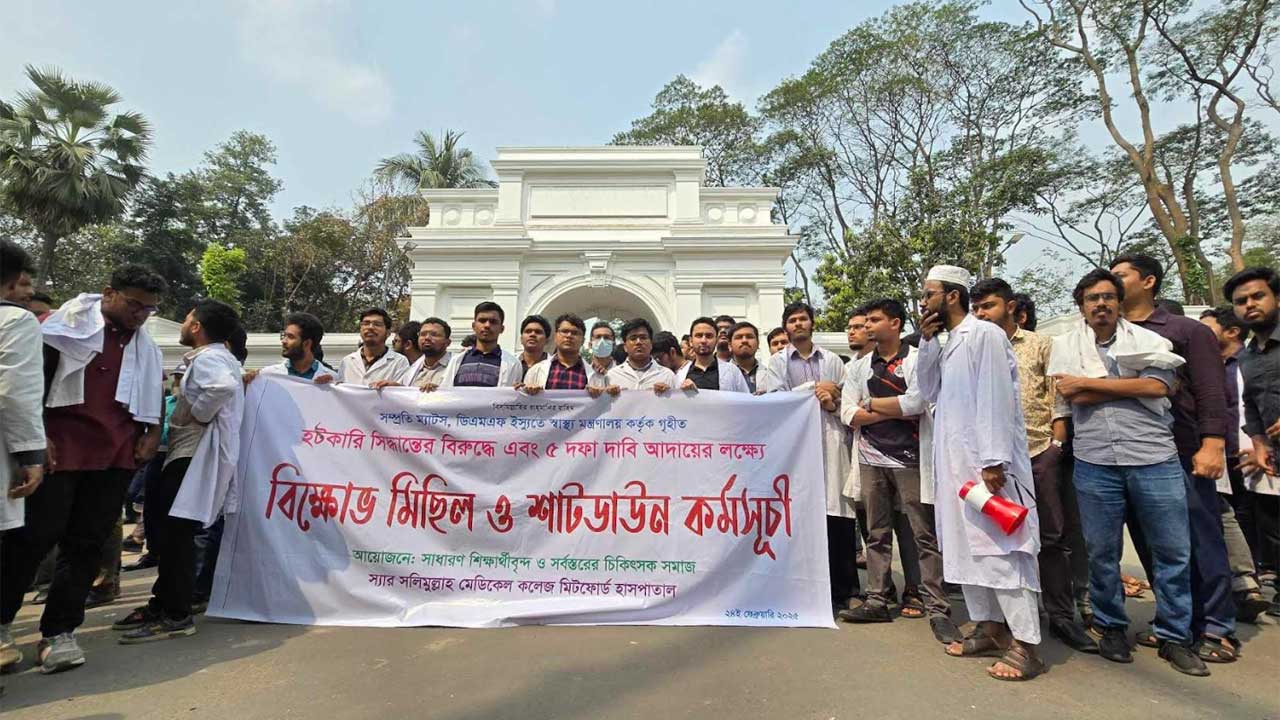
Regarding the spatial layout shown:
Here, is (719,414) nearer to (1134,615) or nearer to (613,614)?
(613,614)

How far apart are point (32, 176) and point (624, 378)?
20.4 m

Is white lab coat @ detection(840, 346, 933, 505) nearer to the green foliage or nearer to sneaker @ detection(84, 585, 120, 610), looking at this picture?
sneaker @ detection(84, 585, 120, 610)

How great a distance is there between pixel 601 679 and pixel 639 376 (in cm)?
192

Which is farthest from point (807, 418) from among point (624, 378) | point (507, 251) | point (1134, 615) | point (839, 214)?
point (839, 214)

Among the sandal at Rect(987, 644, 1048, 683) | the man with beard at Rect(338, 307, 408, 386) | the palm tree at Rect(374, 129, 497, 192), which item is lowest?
the sandal at Rect(987, 644, 1048, 683)

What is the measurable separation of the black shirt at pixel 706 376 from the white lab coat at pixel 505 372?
122cm

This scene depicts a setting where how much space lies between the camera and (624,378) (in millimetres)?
4109

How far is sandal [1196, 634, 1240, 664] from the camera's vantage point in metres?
2.88

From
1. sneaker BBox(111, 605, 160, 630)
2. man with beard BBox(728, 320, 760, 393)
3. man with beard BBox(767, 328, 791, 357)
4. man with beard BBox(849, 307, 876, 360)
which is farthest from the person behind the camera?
man with beard BBox(767, 328, 791, 357)

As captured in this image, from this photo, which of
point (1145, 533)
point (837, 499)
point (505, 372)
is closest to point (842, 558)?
point (837, 499)

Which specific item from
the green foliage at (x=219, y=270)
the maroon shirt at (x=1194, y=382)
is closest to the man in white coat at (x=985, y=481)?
the maroon shirt at (x=1194, y=382)

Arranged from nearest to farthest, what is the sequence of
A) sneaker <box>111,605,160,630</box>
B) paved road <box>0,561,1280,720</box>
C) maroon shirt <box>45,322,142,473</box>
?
paved road <box>0,561,1280,720</box> < maroon shirt <box>45,322,142,473</box> < sneaker <box>111,605,160,630</box>

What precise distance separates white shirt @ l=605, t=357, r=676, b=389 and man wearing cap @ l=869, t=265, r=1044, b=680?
1622 mm

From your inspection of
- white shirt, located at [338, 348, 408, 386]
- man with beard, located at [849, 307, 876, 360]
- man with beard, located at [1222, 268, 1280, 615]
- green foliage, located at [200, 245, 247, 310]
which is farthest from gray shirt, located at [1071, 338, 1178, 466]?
green foliage, located at [200, 245, 247, 310]
